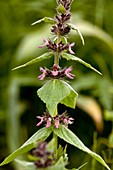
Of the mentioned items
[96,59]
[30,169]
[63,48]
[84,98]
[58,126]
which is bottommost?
[30,169]

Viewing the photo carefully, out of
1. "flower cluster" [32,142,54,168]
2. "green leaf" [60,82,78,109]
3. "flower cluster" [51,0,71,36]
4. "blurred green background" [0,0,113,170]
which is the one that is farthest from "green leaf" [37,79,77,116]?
"blurred green background" [0,0,113,170]

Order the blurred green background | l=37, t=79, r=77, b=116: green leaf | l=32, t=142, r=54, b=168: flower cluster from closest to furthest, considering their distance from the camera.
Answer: l=32, t=142, r=54, b=168: flower cluster → l=37, t=79, r=77, b=116: green leaf → the blurred green background

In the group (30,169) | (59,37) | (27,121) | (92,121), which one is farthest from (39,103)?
(30,169)

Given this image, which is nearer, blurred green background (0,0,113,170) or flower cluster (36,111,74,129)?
flower cluster (36,111,74,129)

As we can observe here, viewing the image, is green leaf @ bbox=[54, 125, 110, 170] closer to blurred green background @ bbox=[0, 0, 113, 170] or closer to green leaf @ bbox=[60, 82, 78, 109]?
green leaf @ bbox=[60, 82, 78, 109]

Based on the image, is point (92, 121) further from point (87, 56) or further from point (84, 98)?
point (87, 56)

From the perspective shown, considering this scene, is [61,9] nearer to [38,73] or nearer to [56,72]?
[56,72]
